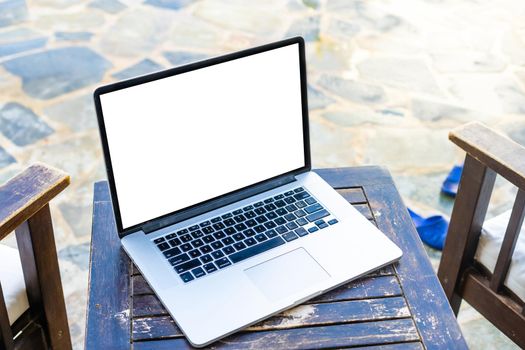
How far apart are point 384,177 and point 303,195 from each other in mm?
203

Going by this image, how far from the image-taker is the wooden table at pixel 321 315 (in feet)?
3.67

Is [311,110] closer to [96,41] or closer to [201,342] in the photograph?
[96,41]

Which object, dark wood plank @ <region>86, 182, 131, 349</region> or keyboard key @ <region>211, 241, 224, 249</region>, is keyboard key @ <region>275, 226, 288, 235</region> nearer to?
keyboard key @ <region>211, 241, 224, 249</region>

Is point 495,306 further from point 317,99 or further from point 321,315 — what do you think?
point 317,99

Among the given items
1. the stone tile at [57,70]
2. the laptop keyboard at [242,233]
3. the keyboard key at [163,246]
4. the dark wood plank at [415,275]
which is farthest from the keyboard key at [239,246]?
the stone tile at [57,70]

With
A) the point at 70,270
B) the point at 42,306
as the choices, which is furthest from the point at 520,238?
the point at 70,270

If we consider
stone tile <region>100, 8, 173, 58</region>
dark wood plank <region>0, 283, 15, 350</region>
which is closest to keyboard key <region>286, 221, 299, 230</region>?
dark wood plank <region>0, 283, 15, 350</region>

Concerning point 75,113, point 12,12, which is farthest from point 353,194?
point 12,12

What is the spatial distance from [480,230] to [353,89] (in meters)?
1.38

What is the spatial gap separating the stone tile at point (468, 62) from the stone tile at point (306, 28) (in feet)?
1.64

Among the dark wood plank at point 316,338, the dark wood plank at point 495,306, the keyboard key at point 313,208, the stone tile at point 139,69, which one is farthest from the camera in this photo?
the stone tile at point 139,69

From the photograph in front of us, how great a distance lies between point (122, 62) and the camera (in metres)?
2.92

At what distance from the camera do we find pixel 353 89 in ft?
9.30

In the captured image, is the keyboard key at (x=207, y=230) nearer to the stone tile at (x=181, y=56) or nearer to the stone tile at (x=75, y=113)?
the stone tile at (x=75, y=113)
